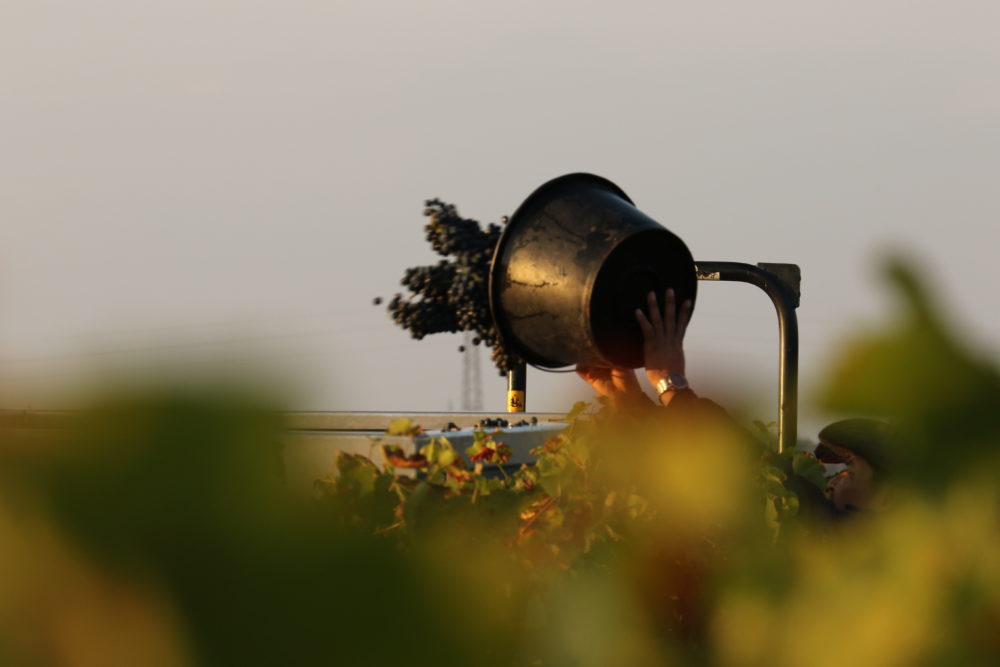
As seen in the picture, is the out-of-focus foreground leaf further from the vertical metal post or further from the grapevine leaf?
the vertical metal post

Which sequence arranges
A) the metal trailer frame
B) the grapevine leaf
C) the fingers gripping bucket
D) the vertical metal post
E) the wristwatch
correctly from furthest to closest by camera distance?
the vertical metal post < the metal trailer frame < the grapevine leaf < the wristwatch < the fingers gripping bucket

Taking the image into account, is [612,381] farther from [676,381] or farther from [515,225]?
[515,225]

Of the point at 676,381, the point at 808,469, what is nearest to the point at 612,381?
the point at 676,381

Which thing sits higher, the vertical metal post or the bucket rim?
the bucket rim

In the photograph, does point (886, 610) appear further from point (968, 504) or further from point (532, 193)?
point (532, 193)

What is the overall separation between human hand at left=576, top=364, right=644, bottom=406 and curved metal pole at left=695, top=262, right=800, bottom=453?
2699mm

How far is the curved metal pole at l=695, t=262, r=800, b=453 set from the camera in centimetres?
604

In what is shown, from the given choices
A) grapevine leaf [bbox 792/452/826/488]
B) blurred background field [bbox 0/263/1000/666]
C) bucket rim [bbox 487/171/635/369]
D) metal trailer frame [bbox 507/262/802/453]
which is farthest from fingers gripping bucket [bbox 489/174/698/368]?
metal trailer frame [bbox 507/262/802/453]

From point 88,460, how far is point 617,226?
9.37 feet

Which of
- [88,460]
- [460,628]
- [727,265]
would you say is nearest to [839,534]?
[460,628]

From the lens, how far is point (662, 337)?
3.32m

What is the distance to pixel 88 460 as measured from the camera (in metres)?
0.35

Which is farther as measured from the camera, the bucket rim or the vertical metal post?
the vertical metal post

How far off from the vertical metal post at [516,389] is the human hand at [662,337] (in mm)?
6097
